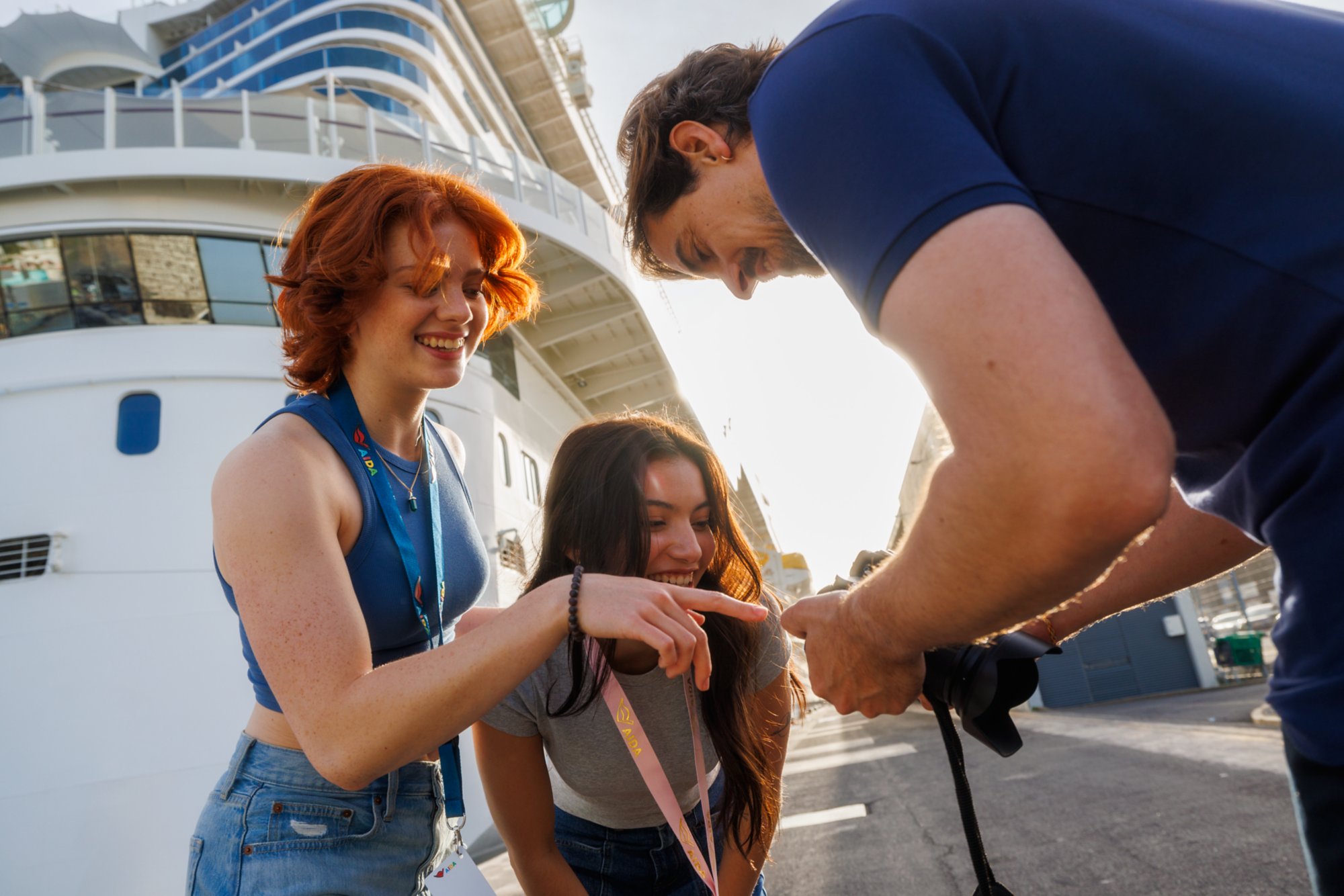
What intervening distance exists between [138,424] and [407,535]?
11.2m

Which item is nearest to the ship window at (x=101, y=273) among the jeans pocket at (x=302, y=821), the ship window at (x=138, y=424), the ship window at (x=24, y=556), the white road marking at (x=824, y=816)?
the ship window at (x=138, y=424)

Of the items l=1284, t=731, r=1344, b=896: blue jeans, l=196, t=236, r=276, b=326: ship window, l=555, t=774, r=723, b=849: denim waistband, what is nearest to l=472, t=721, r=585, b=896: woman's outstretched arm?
l=555, t=774, r=723, b=849: denim waistband

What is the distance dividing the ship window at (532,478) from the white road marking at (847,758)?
Result: 21.3ft

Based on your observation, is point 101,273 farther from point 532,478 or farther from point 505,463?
point 532,478

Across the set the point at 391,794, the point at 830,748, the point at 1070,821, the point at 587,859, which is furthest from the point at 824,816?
the point at 830,748

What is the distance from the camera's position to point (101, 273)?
36.6 feet

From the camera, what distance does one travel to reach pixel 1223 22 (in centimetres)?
94

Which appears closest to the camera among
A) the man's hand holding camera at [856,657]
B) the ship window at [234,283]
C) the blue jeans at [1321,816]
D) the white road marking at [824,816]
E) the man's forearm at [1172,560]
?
the blue jeans at [1321,816]

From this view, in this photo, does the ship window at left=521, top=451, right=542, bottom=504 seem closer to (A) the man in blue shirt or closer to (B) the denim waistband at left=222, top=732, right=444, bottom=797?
(B) the denim waistband at left=222, top=732, right=444, bottom=797

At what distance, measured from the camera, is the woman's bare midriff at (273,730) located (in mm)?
1511

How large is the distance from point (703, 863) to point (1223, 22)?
1.75 m

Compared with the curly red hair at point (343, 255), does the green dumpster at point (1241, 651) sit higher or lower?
lower

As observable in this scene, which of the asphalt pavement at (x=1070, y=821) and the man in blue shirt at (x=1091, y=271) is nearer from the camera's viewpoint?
the man in blue shirt at (x=1091, y=271)

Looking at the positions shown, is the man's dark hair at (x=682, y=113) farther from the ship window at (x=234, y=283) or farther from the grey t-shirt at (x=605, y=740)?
the ship window at (x=234, y=283)
